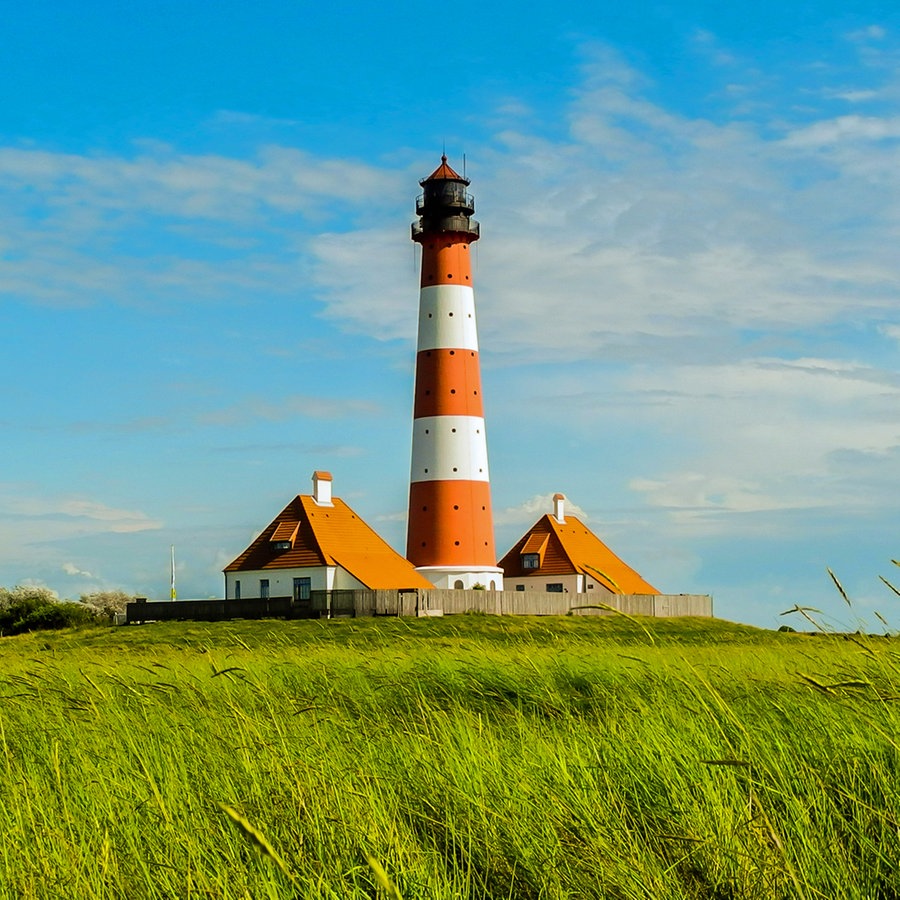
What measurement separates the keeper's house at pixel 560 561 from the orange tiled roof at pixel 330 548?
8.78 meters

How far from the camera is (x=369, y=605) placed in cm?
3797

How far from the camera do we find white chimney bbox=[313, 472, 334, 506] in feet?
146

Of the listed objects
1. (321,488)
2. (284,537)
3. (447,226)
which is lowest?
(284,537)

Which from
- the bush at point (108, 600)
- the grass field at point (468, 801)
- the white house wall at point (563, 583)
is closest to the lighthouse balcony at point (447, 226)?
the white house wall at point (563, 583)

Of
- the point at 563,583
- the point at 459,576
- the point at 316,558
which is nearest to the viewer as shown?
the point at 459,576

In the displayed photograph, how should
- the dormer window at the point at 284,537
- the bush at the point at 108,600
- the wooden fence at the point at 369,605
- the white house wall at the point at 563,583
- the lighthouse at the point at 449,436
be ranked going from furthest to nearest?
the bush at the point at 108,600, the white house wall at the point at 563,583, the dormer window at the point at 284,537, the lighthouse at the point at 449,436, the wooden fence at the point at 369,605

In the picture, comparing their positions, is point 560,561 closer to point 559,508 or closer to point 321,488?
point 559,508

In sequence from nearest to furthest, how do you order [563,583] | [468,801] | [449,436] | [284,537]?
1. [468,801]
2. [449,436]
3. [284,537]
4. [563,583]

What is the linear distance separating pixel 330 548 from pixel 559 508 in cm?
1422

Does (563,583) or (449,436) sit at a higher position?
(449,436)

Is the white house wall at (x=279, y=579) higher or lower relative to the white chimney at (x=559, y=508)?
lower

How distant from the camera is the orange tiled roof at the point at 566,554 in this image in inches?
1984

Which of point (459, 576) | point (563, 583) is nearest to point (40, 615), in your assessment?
point (459, 576)

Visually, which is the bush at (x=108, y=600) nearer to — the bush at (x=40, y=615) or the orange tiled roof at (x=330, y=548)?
the bush at (x=40, y=615)
